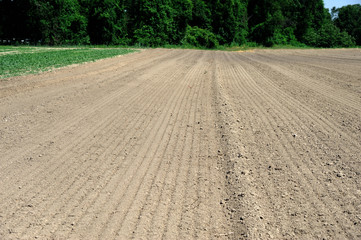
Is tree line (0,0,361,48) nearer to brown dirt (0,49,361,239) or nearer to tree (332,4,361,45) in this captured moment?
tree (332,4,361,45)

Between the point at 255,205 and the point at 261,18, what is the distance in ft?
213

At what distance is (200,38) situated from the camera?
2136 inches

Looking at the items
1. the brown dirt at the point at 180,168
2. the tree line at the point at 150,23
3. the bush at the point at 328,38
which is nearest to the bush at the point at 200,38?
the tree line at the point at 150,23

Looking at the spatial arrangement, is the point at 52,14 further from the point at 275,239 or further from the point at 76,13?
the point at 275,239

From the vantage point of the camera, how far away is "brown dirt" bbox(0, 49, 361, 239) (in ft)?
11.9

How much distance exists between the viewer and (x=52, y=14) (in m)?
49.2

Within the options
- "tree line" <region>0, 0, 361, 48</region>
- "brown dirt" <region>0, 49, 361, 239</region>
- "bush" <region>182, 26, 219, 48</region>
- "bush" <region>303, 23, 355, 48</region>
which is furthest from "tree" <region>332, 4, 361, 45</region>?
"brown dirt" <region>0, 49, 361, 239</region>

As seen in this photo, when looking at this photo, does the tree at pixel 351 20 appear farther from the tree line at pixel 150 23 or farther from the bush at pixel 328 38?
the tree line at pixel 150 23

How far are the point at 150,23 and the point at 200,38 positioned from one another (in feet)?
31.8

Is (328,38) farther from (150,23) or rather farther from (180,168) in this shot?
(180,168)

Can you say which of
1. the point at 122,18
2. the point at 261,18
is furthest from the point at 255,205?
the point at 261,18

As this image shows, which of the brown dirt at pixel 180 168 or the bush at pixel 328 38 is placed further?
the bush at pixel 328 38

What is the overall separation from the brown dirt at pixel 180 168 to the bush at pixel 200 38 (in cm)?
4545

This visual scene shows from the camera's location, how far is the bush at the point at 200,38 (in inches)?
2114
